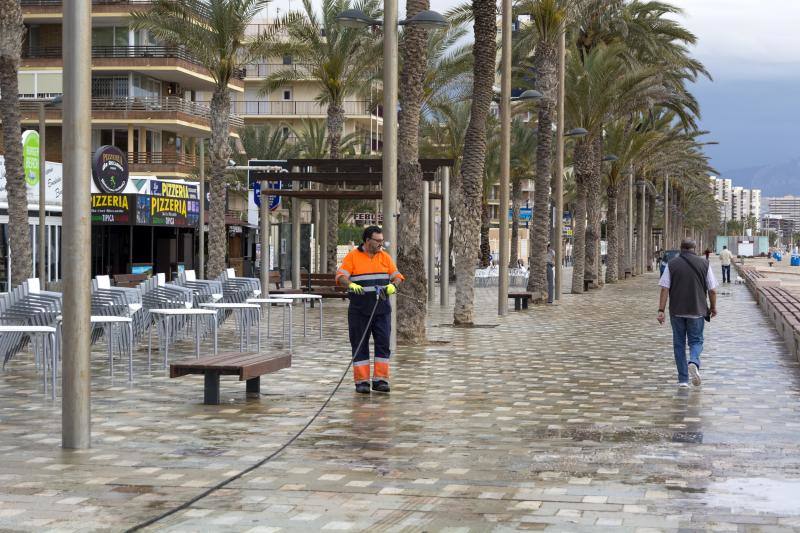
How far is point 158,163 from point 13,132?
3674cm

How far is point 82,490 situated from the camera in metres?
7.56

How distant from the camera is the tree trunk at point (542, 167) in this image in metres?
35.1

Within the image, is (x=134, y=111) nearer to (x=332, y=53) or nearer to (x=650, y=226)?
(x=332, y=53)

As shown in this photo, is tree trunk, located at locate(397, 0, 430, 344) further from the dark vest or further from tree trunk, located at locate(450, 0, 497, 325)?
the dark vest

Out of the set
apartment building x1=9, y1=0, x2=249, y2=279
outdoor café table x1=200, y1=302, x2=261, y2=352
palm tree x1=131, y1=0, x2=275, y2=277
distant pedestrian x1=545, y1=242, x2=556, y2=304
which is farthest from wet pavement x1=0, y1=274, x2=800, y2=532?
apartment building x1=9, y1=0, x2=249, y2=279

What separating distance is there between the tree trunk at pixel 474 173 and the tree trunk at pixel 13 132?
8.49 meters

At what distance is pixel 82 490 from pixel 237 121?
61.1 m

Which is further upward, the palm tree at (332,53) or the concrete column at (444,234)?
the palm tree at (332,53)

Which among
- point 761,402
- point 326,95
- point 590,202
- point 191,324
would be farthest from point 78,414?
point 590,202

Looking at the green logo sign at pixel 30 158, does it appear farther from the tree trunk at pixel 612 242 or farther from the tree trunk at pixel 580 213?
the tree trunk at pixel 612 242

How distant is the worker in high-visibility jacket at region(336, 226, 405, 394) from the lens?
1287 centimetres

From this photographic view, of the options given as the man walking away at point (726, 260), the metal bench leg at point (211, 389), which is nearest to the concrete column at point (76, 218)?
the metal bench leg at point (211, 389)

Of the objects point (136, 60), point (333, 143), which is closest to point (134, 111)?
point (136, 60)

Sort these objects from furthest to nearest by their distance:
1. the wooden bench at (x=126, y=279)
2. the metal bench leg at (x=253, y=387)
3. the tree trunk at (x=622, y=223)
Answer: the tree trunk at (x=622, y=223) < the wooden bench at (x=126, y=279) < the metal bench leg at (x=253, y=387)
